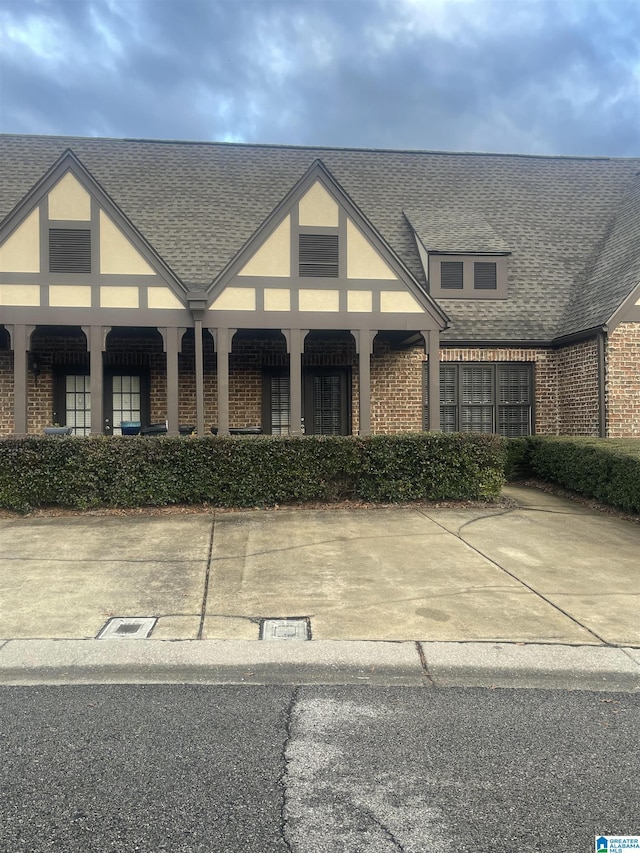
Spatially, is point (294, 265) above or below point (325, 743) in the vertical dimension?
above

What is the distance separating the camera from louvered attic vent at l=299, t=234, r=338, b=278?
38.7 feet

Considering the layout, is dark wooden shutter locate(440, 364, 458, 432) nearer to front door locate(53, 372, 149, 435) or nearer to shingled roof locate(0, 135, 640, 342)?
shingled roof locate(0, 135, 640, 342)

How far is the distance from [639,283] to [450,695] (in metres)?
11.2

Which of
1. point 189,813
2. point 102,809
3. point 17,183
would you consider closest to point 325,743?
point 189,813

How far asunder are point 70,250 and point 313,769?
10.6 metres

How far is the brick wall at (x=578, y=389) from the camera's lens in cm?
1296

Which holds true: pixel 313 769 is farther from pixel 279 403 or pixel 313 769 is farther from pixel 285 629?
pixel 279 403

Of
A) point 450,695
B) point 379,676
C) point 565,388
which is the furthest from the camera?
point 565,388

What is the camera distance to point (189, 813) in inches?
104

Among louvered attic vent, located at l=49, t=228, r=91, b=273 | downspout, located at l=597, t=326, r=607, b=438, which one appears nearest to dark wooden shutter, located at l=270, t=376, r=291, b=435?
louvered attic vent, located at l=49, t=228, r=91, b=273

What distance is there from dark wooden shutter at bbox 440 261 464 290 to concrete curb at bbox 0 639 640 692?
11.3 metres

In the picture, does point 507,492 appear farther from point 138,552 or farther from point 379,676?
point 379,676

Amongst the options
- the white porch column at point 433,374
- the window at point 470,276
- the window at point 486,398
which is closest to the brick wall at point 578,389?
the window at point 486,398

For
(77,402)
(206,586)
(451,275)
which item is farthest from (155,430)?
(451,275)
